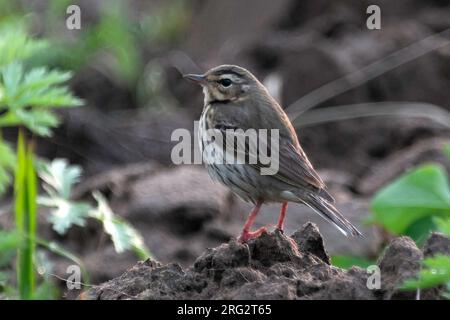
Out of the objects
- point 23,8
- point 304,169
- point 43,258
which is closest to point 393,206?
point 304,169

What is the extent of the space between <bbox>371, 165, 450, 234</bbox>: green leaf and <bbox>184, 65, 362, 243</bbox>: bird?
34.1 inches

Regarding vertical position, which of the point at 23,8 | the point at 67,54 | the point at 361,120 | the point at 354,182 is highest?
the point at 23,8

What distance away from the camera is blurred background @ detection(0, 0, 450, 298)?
785 cm

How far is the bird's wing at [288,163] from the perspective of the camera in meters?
5.91

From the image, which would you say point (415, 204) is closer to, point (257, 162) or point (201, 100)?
point (257, 162)

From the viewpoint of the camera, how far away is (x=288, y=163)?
19.7 feet

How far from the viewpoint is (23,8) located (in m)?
12.5

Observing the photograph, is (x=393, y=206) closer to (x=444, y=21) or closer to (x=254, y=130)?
(x=254, y=130)

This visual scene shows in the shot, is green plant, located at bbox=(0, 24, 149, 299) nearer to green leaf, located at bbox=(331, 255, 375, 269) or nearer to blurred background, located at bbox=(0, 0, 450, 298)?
blurred background, located at bbox=(0, 0, 450, 298)

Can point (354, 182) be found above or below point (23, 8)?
below

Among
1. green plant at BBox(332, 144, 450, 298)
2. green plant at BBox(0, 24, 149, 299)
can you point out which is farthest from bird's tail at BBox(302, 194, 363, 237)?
green plant at BBox(0, 24, 149, 299)

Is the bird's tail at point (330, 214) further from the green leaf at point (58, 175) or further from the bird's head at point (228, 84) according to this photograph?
the green leaf at point (58, 175)

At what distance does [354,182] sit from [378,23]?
302 cm
